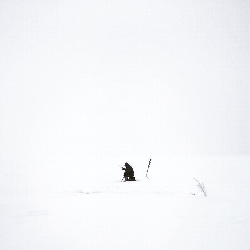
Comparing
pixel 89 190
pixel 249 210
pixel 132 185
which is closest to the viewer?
pixel 249 210

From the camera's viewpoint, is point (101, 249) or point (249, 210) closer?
point (101, 249)

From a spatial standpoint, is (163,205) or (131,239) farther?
(163,205)

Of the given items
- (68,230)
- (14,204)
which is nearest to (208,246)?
(68,230)

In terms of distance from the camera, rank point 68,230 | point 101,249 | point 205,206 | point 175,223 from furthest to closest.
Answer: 1. point 205,206
2. point 175,223
3. point 68,230
4. point 101,249

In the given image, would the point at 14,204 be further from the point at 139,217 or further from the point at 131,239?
the point at 131,239

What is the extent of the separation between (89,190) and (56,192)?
1.50 m

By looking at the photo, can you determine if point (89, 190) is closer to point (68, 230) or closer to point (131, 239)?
point (68, 230)

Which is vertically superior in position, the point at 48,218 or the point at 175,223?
the point at 175,223

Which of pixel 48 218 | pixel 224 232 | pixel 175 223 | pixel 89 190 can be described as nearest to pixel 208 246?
pixel 224 232

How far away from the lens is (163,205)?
7043 millimetres

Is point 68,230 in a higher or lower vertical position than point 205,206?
lower

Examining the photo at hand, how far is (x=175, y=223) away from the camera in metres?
5.13

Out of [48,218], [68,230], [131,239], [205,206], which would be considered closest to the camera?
[131,239]

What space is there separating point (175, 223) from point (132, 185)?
19.4ft
